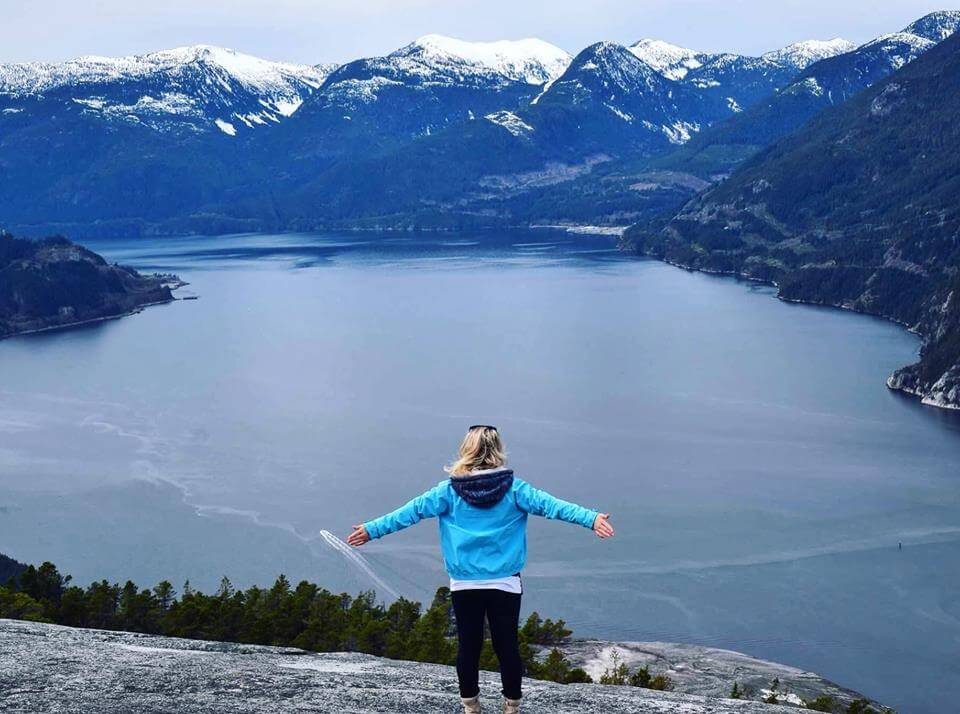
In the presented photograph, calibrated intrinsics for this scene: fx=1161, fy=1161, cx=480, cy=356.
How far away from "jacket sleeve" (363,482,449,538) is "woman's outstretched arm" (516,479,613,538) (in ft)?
3.31

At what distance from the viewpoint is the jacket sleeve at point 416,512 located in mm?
15125

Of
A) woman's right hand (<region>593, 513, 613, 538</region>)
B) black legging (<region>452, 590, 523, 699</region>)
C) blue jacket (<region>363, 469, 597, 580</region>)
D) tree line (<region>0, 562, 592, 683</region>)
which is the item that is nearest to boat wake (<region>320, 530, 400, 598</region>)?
tree line (<region>0, 562, 592, 683</region>)

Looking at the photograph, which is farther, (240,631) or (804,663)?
(804,663)

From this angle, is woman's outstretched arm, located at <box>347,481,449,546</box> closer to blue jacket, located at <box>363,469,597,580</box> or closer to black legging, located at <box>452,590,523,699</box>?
blue jacket, located at <box>363,469,597,580</box>

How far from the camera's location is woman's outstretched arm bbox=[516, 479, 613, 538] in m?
14.7

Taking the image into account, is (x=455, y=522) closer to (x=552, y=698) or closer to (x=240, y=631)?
(x=552, y=698)

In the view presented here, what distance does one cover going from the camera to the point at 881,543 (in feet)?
275

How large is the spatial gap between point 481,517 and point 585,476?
87.1 m

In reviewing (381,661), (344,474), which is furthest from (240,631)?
(344,474)

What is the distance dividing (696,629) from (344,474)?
1701 inches

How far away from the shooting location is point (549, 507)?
14.8m

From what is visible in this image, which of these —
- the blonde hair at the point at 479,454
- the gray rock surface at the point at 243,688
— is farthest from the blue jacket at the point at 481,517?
the gray rock surface at the point at 243,688

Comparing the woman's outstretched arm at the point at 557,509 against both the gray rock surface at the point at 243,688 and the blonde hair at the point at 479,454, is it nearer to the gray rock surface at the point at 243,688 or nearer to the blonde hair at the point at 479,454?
the blonde hair at the point at 479,454

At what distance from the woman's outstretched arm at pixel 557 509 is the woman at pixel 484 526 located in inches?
0.5
